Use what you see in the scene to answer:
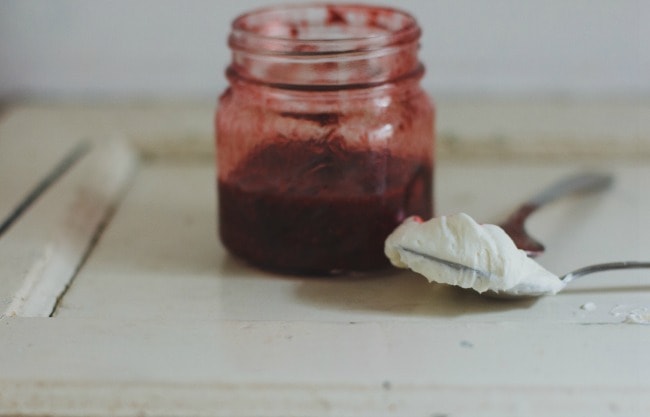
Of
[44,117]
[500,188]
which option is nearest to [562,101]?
[500,188]

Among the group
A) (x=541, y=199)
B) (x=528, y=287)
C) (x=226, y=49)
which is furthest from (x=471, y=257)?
(x=226, y=49)

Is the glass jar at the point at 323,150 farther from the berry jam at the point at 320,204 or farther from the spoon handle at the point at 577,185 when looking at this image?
the spoon handle at the point at 577,185

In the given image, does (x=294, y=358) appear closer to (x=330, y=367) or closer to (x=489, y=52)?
(x=330, y=367)

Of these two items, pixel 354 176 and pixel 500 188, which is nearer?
pixel 354 176

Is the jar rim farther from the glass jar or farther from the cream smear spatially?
the cream smear

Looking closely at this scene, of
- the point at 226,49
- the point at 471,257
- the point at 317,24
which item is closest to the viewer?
the point at 471,257

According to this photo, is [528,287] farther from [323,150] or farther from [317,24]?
[317,24]

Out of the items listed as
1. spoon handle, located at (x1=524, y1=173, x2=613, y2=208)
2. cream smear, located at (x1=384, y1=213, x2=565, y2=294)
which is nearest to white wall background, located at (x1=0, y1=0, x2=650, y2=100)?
spoon handle, located at (x1=524, y1=173, x2=613, y2=208)
